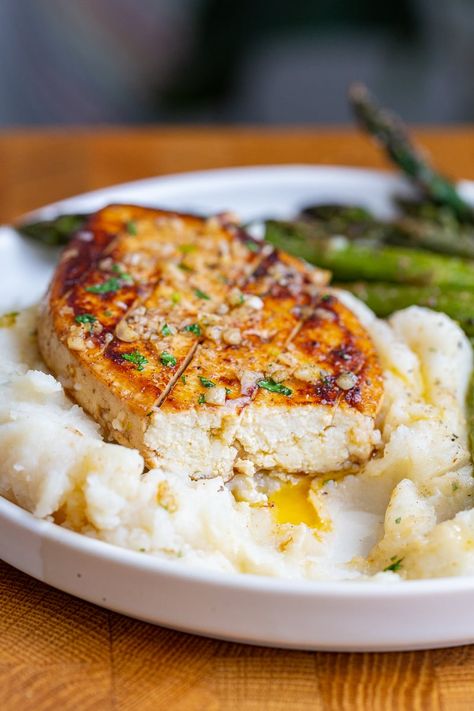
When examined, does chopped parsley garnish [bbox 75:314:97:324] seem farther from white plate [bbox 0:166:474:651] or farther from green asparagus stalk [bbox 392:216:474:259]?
green asparagus stalk [bbox 392:216:474:259]

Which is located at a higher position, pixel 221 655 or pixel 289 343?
pixel 289 343

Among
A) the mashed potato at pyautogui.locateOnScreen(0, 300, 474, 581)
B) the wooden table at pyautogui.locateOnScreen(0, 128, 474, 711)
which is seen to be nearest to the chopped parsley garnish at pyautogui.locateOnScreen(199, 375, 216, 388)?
the mashed potato at pyautogui.locateOnScreen(0, 300, 474, 581)

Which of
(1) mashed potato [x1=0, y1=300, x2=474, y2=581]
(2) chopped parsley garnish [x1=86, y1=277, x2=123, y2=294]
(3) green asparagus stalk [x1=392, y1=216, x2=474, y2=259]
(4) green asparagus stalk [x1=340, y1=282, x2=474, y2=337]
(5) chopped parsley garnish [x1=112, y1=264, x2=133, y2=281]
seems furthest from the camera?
(3) green asparagus stalk [x1=392, y1=216, x2=474, y2=259]

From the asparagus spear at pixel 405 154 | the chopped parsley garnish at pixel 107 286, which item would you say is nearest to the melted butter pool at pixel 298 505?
the chopped parsley garnish at pixel 107 286

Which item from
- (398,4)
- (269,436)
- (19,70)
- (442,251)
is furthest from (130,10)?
(269,436)

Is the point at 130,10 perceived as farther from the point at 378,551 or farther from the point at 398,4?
the point at 378,551

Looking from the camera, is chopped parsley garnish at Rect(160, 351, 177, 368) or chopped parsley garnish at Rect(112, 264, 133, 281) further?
chopped parsley garnish at Rect(112, 264, 133, 281)

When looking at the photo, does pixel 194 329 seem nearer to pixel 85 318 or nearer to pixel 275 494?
pixel 85 318
